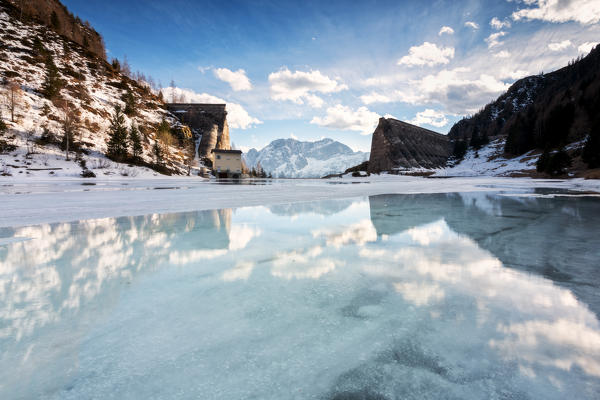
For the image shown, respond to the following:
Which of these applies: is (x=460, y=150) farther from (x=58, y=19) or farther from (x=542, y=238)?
(x=58, y=19)

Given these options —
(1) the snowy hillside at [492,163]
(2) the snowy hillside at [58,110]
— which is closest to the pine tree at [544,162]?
(1) the snowy hillside at [492,163]

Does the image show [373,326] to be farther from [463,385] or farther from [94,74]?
[94,74]

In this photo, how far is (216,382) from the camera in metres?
1.54

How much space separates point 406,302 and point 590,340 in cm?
138

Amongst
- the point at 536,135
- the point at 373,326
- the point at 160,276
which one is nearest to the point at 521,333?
the point at 373,326

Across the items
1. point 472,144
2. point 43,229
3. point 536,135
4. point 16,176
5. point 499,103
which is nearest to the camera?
point 43,229

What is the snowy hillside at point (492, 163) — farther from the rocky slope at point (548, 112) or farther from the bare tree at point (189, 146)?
Result: the bare tree at point (189, 146)

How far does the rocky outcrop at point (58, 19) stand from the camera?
55456 mm

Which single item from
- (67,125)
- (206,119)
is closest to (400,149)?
(206,119)

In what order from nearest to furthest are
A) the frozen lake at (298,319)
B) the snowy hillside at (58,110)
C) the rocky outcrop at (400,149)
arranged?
the frozen lake at (298,319), the snowy hillside at (58,110), the rocky outcrop at (400,149)

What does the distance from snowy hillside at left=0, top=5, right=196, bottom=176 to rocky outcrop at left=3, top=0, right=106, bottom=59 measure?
3.24m

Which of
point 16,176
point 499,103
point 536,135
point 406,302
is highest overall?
point 499,103

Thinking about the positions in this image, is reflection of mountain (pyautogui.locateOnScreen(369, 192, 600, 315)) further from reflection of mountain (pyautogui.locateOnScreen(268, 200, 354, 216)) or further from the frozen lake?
reflection of mountain (pyautogui.locateOnScreen(268, 200, 354, 216))

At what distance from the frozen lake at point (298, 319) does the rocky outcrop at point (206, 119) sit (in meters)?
77.8
